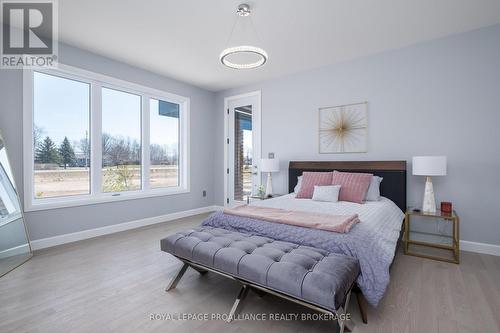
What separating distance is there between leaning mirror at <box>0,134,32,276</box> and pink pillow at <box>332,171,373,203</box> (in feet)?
13.1

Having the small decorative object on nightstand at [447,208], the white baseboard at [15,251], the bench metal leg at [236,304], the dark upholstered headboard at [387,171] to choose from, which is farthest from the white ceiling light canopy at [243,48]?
the white baseboard at [15,251]

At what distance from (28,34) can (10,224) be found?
93.9 inches

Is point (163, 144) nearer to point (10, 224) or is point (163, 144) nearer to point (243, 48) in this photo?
point (10, 224)

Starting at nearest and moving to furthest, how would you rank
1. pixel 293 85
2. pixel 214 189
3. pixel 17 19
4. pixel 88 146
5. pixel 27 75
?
pixel 17 19 < pixel 27 75 < pixel 88 146 < pixel 293 85 < pixel 214 189

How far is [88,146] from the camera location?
3.73 meters

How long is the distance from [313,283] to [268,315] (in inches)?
24.4

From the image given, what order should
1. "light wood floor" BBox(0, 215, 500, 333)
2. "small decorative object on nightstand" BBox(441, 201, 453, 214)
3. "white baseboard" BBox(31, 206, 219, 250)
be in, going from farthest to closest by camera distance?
"white baseboard" BBox(31, 206, 219, 250)
"small decorative object on nightstand" BBox(441, 201, 453, 214)
"light wood floor" BBox(0, 215, 500, 333)

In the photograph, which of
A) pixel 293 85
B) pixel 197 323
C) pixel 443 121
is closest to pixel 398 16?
pixel 443 121

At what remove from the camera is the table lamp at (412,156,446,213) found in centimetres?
279

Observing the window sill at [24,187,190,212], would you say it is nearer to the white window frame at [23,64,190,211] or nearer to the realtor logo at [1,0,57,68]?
the white window frame at [23,64,190,211]

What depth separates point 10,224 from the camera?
2.85 metres

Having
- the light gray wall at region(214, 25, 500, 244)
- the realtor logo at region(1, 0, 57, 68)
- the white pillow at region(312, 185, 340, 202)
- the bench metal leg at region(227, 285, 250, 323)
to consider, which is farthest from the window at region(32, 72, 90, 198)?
the light gray wall at region(214, 25, 500, 244)

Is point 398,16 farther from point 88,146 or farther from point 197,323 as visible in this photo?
point 88,146

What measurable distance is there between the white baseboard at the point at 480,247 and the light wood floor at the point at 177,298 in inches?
4.6
